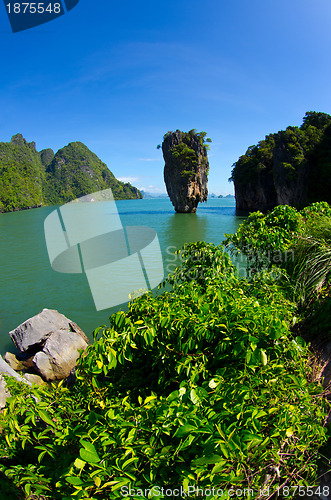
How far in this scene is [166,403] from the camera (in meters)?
1.48

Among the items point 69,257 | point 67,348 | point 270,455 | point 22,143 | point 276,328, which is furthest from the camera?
point 22,143

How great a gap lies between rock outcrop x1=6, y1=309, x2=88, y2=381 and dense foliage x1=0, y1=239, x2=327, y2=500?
4.73 meters

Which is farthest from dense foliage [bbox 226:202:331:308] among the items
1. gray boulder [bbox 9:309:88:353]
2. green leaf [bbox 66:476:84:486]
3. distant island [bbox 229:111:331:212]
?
distant island [bbox 229:111:331:212]

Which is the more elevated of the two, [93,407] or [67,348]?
[93,407]

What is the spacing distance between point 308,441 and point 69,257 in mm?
16703

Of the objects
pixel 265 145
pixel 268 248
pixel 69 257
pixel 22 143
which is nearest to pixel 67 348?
pixel 268 248

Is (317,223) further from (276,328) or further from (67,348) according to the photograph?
(67,348)

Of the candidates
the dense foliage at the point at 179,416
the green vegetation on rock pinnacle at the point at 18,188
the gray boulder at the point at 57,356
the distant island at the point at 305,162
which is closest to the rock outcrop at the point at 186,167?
the distant island at the point at 305,162

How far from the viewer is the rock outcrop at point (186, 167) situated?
45.2 meters

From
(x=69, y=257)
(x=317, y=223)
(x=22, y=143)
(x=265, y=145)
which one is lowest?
(x=69, y=257)

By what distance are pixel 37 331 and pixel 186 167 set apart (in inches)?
1634

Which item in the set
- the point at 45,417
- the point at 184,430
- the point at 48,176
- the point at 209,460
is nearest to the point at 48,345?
the point at 45,417

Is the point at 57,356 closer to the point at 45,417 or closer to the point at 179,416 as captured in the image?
the point at 45,417

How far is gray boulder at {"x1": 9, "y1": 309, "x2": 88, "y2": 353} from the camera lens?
23.1 feet
